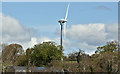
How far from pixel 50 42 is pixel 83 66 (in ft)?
29.0

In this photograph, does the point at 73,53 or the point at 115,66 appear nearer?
the point at 115,66

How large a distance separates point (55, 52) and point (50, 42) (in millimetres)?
1802

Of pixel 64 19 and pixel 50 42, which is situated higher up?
pixel 64 19

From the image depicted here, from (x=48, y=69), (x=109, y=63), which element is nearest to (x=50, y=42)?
(x=48, y=69)

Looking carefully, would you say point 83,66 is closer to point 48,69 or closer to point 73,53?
point 48,69

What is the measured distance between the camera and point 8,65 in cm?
→ 2089

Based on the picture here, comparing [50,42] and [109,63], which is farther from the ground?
[50,42]

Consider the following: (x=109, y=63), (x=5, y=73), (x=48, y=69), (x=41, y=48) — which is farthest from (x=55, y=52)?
(x=109, y=63)

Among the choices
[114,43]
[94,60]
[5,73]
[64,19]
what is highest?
[64,19]

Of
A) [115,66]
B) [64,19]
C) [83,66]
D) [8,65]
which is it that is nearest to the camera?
[115,66]

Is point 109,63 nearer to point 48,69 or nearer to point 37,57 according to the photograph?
point 48,69

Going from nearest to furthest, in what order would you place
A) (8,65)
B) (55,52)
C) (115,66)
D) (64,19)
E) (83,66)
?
(115,66) → (83,66) → (64,19) → (8,65) → (55,52)

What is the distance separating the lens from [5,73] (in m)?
19.6

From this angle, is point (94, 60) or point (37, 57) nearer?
point (94, 60)
